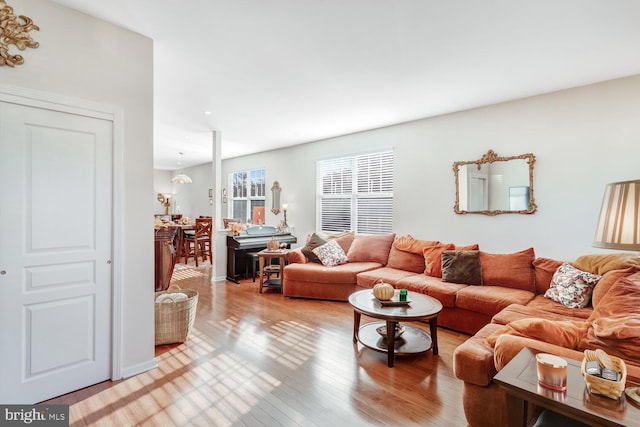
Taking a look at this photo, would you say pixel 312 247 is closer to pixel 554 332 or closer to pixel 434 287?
pixel 434 287

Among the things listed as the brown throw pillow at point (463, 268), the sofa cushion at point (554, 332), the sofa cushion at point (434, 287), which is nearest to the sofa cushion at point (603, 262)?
the brown throw pillow at point (463, 268)

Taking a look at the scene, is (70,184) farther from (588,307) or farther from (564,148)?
(564,148)

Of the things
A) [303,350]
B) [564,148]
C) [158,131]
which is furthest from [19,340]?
[564,148]

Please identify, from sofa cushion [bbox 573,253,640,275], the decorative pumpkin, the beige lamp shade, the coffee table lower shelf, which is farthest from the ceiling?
the coffee table lower shelf

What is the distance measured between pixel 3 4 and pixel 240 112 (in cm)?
262

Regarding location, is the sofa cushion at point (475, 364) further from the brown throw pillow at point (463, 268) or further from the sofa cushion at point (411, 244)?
the sofa cushion at point (411, 244)

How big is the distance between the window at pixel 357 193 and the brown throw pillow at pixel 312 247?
0.85 metres

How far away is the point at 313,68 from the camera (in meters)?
2.99

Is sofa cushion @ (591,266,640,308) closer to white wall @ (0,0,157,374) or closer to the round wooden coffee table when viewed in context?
the round wooden coffee table

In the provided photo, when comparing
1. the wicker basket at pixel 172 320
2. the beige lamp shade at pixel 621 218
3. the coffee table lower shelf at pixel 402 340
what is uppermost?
the beige lamp shade at pixel 621 218

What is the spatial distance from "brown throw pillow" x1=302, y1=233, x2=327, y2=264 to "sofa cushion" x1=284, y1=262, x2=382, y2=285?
0.22 metres

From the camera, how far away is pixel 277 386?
89.2 inches

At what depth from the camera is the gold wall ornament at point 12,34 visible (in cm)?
186

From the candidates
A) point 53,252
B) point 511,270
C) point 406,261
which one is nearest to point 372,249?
point 406,261
